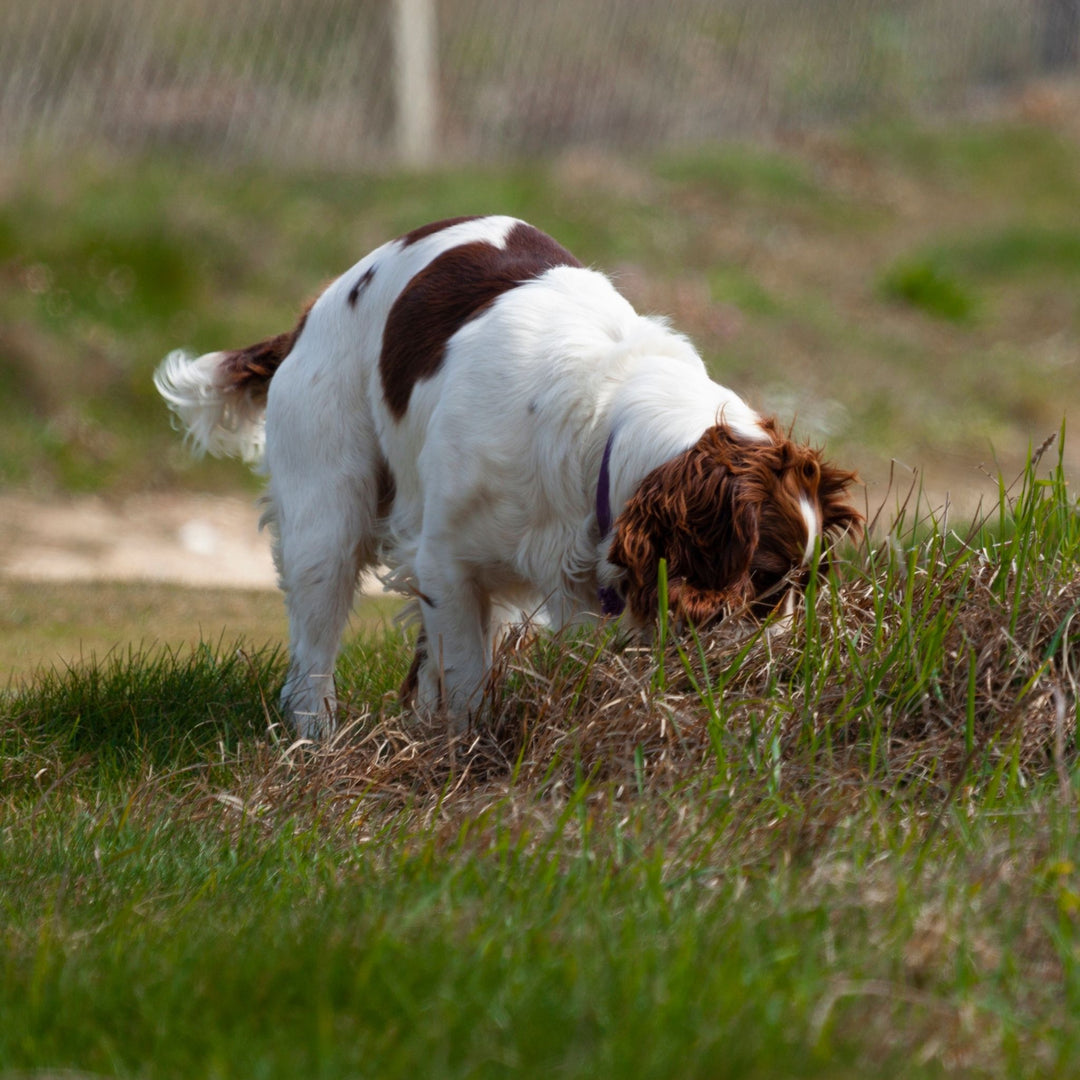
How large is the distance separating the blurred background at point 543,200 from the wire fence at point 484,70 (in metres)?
0.02

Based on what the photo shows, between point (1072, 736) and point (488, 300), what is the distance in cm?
177

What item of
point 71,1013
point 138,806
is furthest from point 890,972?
point 138,806

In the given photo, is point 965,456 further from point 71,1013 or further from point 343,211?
point 71,1013

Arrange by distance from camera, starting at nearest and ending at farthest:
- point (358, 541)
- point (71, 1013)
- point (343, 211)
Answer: point (71, 1013) < point (358, 541) < point (343, 211)

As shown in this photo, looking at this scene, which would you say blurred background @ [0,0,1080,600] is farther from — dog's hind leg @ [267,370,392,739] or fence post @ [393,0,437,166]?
dog's hind leg @ [267,370,392,739]

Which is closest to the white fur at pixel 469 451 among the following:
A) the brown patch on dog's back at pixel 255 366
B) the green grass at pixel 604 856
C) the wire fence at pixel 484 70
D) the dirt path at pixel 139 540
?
the green grass at pixel 604 856

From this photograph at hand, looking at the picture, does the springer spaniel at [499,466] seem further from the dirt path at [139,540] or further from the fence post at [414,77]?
the fence post at [414,77]

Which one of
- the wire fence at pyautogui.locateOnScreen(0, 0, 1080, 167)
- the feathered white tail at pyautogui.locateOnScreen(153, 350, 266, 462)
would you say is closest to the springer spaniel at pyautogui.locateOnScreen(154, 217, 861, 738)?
the feathered white tail at pyautogui.locateOnScreen(153, 350, 266, 462)

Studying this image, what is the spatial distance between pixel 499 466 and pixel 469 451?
0.29ft

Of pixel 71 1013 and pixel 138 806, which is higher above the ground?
pixel 71 1013

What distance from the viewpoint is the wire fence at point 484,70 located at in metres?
10.0

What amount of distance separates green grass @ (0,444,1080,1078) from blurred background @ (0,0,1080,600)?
395cm

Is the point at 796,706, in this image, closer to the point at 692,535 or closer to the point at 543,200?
the point at 692,535

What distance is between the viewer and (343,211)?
1005 cm
